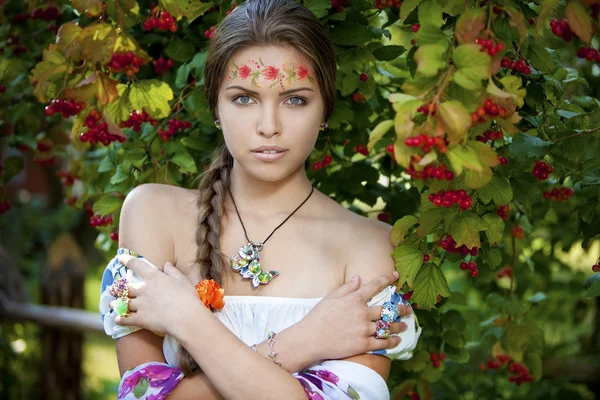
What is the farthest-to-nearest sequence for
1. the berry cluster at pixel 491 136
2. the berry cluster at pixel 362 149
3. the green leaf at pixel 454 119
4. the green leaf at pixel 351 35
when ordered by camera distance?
the berry cluster at pixel 362 149, the green leaf at pixel 351 35, the berry cluster at pixel 491 136, the green leaf at pixel 454 119

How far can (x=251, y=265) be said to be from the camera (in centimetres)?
202

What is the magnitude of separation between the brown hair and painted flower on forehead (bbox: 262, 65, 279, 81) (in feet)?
0.27

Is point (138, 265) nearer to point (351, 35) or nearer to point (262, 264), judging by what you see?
point (262, 264)

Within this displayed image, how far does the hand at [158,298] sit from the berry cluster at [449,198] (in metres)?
0.64

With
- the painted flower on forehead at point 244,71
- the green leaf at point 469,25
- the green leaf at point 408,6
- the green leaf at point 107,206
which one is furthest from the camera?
the green leaf at point 107,206

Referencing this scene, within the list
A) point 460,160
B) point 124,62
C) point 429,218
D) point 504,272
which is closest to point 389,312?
point 429,218

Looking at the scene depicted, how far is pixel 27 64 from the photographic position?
8.96ft

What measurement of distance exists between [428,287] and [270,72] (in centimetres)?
71

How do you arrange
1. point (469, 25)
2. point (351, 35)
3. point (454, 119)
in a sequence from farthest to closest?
point (351, 35), point (469, 25), point (454, 119)

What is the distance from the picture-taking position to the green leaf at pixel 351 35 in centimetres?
229

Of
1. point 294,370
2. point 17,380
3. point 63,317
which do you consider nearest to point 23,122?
point 294,370

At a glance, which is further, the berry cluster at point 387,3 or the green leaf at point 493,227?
the berry cluster at point 387,3

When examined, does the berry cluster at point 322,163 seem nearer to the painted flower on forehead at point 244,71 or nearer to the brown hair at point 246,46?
the brown hair at point 246,46

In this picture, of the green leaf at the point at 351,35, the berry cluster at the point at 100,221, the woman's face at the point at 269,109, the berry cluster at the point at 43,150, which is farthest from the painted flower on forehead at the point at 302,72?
the berry cluster at the point at 43,150
